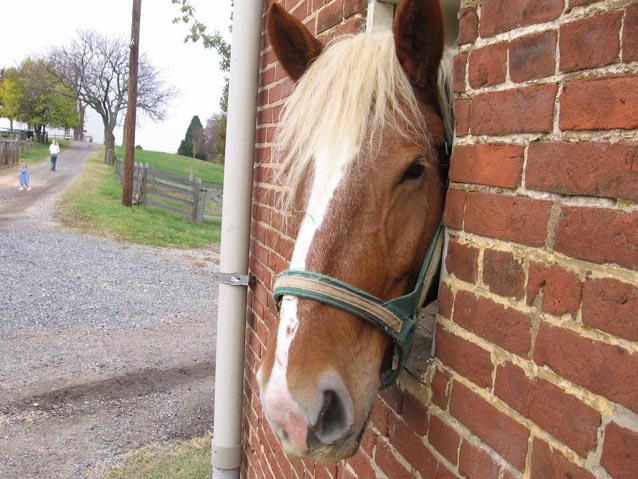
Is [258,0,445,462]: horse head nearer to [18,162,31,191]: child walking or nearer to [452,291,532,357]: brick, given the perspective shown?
[452,291,532,357]: brick

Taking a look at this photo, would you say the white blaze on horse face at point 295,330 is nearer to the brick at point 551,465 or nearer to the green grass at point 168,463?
the brick at point 551,465

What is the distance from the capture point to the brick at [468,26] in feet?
4.11

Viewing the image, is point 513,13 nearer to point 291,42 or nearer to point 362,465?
point 291,42

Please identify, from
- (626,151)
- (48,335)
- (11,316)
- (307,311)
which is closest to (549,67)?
(626,151)

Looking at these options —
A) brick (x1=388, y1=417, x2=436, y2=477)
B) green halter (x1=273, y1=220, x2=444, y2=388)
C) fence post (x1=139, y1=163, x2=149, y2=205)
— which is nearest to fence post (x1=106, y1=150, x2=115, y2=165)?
fence post (x1=139, y1=163, x2=149, y2=205)

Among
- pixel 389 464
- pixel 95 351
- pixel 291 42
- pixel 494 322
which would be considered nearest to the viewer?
pixel 494 322

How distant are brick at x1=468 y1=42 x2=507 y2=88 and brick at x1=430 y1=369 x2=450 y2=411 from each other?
2.53ft

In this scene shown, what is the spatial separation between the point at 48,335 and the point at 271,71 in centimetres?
533

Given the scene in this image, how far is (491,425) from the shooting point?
1165mm

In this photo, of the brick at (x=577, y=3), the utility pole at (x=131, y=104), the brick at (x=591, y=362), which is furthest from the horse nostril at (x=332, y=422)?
the utility pole at (x=131, y=104)

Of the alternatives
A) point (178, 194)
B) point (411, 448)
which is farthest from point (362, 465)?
point (178, 194)

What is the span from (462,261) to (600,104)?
520 mm

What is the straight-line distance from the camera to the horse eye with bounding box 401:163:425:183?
1.32 metres

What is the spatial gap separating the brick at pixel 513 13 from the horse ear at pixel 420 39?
13cm
